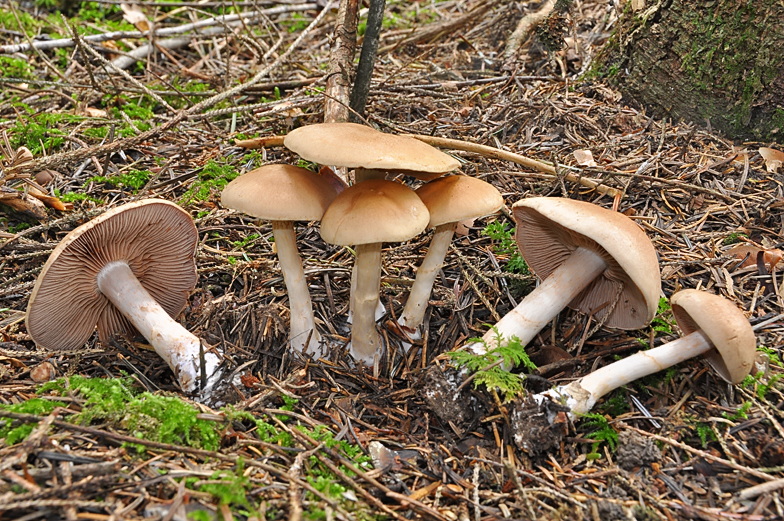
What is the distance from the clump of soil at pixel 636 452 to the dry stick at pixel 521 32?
399 cm

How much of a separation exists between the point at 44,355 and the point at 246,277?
1187mm

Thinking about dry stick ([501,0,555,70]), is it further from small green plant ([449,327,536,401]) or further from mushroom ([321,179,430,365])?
small green plant ([449,327,536,401])

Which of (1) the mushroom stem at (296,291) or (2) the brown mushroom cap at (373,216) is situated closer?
(2) the brown mushroom cap at (373,216)

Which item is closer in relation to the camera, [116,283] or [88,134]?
[116,283]

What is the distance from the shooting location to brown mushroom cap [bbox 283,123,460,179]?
7.26 ft

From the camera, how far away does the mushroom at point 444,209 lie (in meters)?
2.54

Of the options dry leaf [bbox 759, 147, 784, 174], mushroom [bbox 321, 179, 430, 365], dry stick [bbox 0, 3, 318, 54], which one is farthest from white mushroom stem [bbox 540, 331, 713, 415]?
dry stick [bbox 0, 3, 318, 54]

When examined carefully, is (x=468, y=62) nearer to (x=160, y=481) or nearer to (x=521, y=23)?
(x=521, y=23)

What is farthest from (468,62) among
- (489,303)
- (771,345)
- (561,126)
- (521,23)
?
(771,345)

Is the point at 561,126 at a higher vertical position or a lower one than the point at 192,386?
higher

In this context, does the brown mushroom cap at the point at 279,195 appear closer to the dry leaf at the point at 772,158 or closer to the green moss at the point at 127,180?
the green moss at the point at 127,180

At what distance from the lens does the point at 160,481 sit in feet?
6.32

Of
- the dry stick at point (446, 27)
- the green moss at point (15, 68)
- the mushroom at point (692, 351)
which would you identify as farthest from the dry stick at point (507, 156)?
the green moss at point (15, 68)

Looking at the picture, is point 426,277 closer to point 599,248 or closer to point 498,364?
point 498,364
